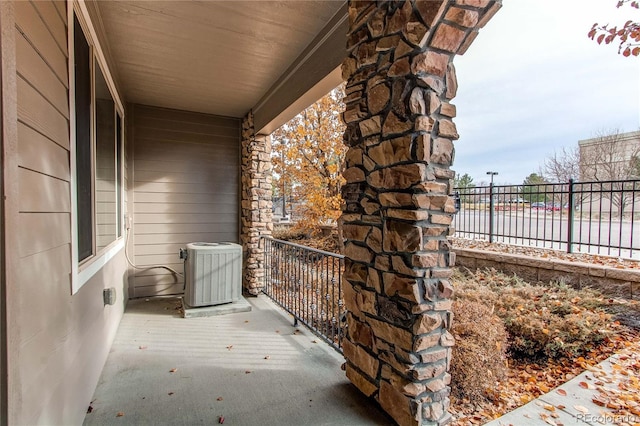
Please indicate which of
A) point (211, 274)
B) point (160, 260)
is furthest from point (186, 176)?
point (211, 274)

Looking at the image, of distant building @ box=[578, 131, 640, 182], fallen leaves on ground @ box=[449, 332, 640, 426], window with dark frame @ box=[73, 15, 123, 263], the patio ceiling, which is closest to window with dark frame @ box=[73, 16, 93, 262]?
window with dark frame @ box=[73, 15, 123, 263]

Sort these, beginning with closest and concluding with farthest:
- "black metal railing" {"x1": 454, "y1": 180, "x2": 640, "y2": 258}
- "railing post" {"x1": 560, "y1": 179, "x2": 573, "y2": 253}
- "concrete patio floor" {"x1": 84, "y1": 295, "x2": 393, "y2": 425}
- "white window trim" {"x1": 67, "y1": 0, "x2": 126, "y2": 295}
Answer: "white window trim" {"x1": 67, "y1": 0, "x2": 126, "y2": 295} < "concrete patio floor" {"x1": 84, "y1": 295, "x2": 393, "y2": 425} < "black metal railing" {"x1": 454, "y1": 180, "x2": 640, "y2": 258} < "railing post" {"x1": 560, "y1": 179, "x2": 573, "y2": 253}

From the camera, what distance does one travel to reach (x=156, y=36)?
2.60 meters

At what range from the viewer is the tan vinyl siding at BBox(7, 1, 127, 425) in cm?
96

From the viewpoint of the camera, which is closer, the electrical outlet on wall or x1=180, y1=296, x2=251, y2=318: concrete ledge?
x1=180, y1=296, x2=251, y2=318: concrete ledge

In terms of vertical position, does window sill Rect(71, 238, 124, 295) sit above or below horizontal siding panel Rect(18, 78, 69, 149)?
below

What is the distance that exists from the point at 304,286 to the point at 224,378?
144 cm

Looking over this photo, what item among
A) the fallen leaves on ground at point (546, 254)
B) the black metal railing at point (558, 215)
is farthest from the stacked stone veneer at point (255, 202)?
the black metal railing at point (558, 215)

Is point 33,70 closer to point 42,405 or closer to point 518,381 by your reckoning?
point 42,405

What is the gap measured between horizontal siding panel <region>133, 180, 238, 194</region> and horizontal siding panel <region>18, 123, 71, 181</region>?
10.0ft

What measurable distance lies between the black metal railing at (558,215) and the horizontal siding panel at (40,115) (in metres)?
5.37

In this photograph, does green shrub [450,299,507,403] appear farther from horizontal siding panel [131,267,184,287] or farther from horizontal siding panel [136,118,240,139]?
horizontal siding panel [136,118,240,139]

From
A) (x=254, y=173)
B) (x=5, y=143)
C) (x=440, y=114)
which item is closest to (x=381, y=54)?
(x=440, y=114)

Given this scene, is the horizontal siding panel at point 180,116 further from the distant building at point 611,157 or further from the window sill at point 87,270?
the distant building at point 611,157
